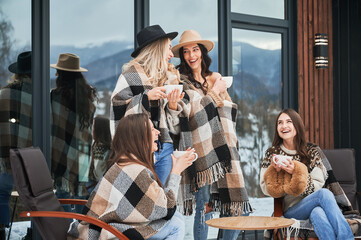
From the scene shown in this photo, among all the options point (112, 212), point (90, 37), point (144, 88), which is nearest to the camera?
point (112, 212)

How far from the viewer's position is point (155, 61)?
3473mm

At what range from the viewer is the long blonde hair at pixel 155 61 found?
3.44 metres

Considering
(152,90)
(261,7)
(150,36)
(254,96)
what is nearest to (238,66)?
(254,96)

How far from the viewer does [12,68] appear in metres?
3.91

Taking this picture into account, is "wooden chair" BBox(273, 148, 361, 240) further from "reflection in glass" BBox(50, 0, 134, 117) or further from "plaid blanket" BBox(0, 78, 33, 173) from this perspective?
"plaid blanket" BBox(0, 78, 33, 173)

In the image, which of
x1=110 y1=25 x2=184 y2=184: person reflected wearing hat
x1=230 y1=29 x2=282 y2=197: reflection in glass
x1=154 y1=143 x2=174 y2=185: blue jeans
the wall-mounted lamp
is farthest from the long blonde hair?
the wall-mounted lamp

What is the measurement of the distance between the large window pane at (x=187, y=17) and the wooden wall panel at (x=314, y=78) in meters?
1.12

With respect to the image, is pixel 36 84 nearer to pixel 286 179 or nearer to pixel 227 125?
pixel 227 125

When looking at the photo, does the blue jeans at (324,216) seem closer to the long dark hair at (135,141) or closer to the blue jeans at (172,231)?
the blue jeans at (172,231)

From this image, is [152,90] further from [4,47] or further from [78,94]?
[4,47]

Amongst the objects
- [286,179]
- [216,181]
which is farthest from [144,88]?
[286,179]

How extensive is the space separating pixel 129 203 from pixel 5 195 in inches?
62.4

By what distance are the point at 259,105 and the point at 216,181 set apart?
5.52ft

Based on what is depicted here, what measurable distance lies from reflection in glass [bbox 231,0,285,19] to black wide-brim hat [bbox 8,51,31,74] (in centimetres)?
216
